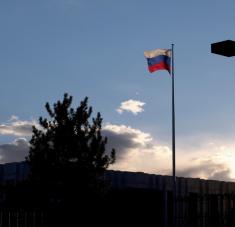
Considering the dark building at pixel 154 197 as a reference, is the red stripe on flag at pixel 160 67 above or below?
above

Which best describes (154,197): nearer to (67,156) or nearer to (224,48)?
(67,156)

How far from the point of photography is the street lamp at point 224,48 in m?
7.95

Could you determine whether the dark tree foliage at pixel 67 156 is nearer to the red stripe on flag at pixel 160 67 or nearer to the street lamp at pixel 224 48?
the red stripe on flag at pixel 160 67

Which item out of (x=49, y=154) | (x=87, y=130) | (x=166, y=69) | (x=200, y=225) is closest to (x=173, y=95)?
(x=166, y=69)

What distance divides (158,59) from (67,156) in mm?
7704

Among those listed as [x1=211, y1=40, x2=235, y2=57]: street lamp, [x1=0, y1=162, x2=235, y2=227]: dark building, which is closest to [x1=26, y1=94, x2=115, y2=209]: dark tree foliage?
[x1=0, y1=162, x2=235, y2=227]: dark building

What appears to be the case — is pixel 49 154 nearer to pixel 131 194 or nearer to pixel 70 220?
pixel 70 220

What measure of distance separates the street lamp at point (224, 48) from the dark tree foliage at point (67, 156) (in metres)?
21.6

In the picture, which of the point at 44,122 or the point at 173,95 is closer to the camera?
the point at 44,122

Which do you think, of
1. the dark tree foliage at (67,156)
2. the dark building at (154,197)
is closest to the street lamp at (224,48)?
the dark building at (154,197)

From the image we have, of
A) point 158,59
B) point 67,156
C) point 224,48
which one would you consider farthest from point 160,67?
point 224,48

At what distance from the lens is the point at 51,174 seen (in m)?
29.2

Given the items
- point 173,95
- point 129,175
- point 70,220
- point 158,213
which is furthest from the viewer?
point 129,175

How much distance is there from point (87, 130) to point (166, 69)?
19.1ft
